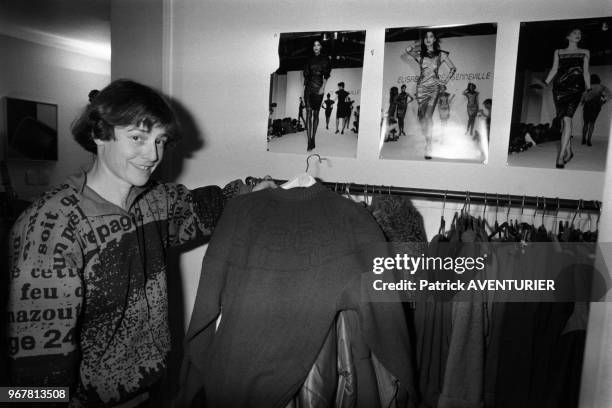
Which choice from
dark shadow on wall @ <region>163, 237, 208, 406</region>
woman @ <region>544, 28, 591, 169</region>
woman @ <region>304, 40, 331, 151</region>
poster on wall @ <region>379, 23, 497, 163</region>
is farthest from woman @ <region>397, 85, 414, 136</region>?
dark shadow on wall @ <region>163, 237, 208, 406</region>

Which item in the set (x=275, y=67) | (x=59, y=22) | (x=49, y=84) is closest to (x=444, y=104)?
(x=275, y=67)

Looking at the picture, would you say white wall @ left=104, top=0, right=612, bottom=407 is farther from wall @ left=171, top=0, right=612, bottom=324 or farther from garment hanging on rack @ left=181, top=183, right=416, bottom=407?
garment hanging on rack @ left=181, top=183, right=416, bottom=407

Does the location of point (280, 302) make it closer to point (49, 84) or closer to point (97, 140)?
point (97, 140)

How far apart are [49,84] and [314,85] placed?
207 centimetres

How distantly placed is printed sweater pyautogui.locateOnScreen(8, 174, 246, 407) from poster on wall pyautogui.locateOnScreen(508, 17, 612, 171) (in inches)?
32.1

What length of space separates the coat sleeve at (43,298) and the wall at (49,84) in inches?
66.0

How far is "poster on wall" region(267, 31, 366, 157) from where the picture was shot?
122 cm

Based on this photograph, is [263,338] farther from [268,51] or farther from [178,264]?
[268,51]

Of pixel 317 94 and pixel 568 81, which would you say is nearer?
pixel 568 81

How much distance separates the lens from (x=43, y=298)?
2.64ft

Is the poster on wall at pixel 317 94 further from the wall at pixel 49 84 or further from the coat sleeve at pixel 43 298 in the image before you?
the wall at pixel 49 84

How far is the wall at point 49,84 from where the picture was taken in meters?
2.27

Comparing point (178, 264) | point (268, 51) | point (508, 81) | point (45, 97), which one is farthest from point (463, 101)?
point (45, 97)

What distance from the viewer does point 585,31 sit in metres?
0.98
